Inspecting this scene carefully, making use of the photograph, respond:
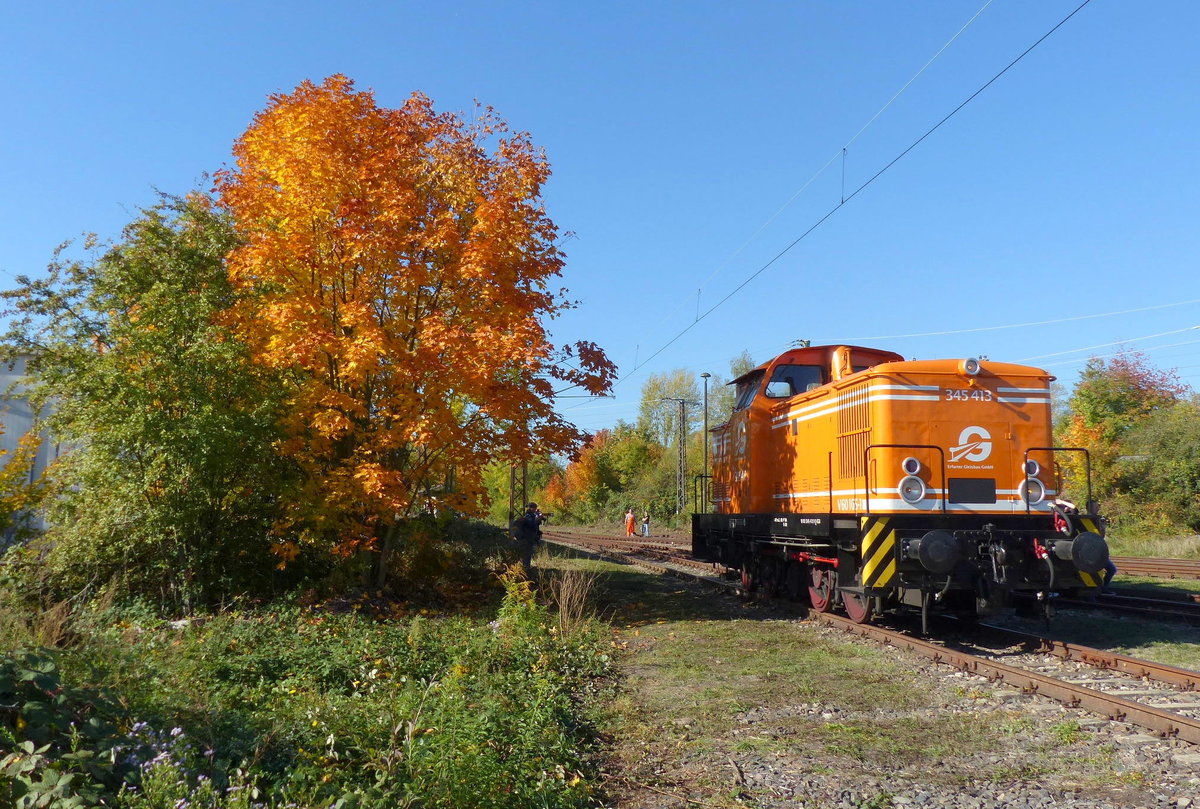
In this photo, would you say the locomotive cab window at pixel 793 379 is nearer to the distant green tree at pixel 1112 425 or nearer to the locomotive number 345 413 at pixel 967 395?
the locomotive number 345 413 at pixel 967 395

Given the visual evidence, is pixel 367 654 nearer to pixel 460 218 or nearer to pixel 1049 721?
pixel 1049 721

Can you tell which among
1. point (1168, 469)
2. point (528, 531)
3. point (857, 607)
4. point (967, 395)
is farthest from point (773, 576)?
point (1168, 469)

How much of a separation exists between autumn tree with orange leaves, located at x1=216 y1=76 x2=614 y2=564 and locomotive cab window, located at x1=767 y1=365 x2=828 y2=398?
272cm

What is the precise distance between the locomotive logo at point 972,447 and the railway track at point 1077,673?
2.15 meters

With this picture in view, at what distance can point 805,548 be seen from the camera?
11.7 m

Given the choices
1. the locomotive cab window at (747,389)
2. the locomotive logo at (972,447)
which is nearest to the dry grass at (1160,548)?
the locomotive cab window at (747,389)

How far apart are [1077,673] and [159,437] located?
11026 millimetres

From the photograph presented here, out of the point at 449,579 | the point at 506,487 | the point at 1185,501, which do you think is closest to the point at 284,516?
the point at 449,579

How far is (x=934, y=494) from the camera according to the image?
9664 mm

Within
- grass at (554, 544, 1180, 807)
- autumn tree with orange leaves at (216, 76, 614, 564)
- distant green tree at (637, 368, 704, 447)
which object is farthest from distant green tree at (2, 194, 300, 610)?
distant green tree at (637, 368, 704, 447)

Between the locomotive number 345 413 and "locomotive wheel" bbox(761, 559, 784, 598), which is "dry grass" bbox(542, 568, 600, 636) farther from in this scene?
the locomotive number 345 413

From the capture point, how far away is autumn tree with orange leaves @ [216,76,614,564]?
11367 mm

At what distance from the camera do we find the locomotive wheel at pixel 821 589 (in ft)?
37.6

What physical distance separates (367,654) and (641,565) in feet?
46.2
